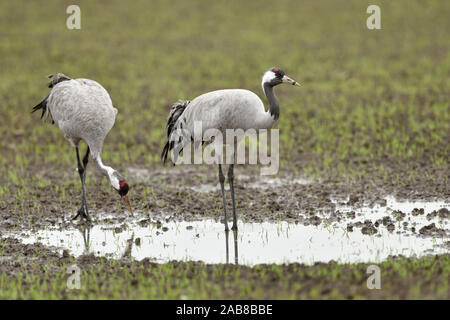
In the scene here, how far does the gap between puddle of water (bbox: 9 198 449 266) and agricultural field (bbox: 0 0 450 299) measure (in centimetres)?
3

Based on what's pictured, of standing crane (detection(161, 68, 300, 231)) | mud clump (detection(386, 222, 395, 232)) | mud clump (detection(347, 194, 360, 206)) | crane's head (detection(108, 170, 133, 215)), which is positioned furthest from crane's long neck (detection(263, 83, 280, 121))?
crane's head (detection(108, 170, 133, 215))

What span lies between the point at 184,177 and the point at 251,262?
399 centimetres

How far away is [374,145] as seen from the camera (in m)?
12.0

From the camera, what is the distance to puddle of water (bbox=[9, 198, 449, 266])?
23.7 feet

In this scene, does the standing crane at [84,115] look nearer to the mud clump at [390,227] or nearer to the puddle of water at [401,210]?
the puddle of water at [401,210]

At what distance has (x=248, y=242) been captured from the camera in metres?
7.84

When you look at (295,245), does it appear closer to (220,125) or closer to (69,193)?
(220,125)

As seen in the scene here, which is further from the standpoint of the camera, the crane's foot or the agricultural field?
the crane's foot

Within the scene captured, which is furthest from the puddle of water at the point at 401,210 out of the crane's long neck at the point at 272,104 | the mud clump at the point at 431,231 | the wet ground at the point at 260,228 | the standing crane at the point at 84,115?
the standing crane at the point at 84,115

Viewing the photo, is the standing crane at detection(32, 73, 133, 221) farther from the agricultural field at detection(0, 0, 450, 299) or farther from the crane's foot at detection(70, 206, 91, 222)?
the agricultural field at detection(0, 0, 450, 299)

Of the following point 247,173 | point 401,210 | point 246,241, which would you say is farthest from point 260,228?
point 247,173

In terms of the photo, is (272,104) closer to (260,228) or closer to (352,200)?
(260,228)

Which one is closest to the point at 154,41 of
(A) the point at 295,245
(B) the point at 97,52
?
(B) the point at 97,52

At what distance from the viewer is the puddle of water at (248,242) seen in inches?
285
